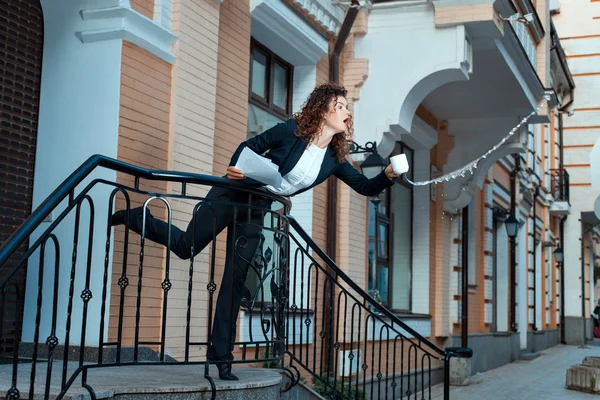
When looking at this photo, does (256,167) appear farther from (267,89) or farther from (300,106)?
(300,106)

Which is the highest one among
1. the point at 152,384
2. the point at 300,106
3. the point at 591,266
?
the point at 300,106

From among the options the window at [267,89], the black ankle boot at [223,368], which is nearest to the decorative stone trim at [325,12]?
the window at [267,89]

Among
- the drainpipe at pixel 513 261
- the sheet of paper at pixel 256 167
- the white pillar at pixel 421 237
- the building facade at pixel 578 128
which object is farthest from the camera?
the building facade at pixel 578 128

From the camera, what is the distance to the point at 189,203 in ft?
21.3

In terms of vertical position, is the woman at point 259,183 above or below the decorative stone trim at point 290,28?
below

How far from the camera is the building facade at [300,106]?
6020 mm

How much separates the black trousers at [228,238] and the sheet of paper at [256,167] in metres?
0.21

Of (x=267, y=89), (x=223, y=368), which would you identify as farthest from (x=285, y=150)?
(x=267, y=89)

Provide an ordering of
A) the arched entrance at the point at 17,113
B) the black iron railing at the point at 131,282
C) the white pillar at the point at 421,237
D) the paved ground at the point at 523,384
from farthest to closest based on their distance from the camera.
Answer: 1. the white pillar at the point at 421,237
2. the paved ground at the point at 523,384
3. the arched entrance at the point at 17,113
4. the black iron railing at the point at 131,282

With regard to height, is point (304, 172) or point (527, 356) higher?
point (304, 172)

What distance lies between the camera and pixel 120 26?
5.98 m

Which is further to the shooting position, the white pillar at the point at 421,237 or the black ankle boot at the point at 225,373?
the white pillar at the point at 421,237

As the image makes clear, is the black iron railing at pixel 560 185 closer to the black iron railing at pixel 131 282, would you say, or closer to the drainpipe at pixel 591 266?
the drainpipe at pixel 591 266

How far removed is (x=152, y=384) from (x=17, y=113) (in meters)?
2.75
